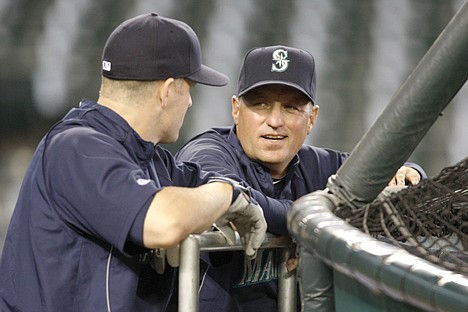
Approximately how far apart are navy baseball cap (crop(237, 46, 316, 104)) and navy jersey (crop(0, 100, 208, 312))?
695 millimetres

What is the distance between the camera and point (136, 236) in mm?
1441

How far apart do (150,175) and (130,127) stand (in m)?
0.10

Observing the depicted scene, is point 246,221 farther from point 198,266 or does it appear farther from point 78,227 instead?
point 78,227

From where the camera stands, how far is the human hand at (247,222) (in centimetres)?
158

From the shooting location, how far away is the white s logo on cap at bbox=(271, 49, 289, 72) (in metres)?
2.23

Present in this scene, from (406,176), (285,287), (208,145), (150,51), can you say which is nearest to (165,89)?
(150,51)

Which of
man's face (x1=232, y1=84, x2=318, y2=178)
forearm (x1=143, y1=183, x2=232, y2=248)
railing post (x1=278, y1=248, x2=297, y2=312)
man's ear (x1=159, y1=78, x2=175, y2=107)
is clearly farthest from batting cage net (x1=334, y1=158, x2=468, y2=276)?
man's face (x1=232, y1=84, x2=318, y2=178)

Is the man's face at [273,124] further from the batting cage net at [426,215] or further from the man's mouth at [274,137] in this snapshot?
the batting cage net at [426,215]

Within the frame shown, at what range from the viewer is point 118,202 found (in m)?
1.45

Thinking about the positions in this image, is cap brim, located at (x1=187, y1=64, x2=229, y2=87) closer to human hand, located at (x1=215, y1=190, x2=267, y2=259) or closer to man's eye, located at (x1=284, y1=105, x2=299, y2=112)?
human hand, located at (x1=215, y1=190, x2=267, y2=259)

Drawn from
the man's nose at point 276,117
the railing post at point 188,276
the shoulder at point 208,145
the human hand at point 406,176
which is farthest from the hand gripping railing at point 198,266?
the human hand at point 406,176

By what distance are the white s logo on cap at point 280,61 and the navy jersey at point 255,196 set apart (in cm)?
18

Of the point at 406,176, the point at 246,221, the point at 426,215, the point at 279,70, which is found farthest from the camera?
the point at 406,176

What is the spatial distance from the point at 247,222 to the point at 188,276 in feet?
0.57
